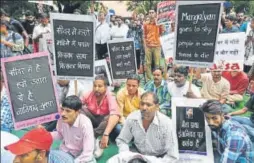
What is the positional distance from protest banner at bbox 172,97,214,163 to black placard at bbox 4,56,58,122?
3.69ft

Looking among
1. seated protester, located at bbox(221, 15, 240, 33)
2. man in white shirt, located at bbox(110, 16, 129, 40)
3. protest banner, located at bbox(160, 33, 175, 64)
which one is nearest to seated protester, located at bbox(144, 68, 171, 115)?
A: seated protester, located at bbox(221, 15, 240, 33)

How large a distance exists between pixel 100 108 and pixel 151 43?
3.86 m

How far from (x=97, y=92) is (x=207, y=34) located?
134 cm

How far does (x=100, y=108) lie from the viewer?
187 inches

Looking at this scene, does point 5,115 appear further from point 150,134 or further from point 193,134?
point 193,134

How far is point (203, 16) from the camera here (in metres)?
4.24

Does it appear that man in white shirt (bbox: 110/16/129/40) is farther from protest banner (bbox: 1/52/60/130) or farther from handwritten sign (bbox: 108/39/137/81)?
protest banner (bbox: 1/52/60/130)

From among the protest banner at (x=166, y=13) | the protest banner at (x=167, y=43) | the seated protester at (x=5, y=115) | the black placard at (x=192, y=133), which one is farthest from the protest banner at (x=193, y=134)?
the protest banner at (x=166, y=13)

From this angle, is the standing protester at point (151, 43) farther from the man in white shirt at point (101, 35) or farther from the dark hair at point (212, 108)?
the dark hair at point (212, 108)

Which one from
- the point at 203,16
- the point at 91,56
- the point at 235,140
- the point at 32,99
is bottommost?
the point at 235,140

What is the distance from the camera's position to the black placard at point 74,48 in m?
4.21

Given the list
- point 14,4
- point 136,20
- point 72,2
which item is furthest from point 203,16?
point 72,2

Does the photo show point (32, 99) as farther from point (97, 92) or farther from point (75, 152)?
point (97, 92)

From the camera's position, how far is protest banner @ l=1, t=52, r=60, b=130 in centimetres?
360
